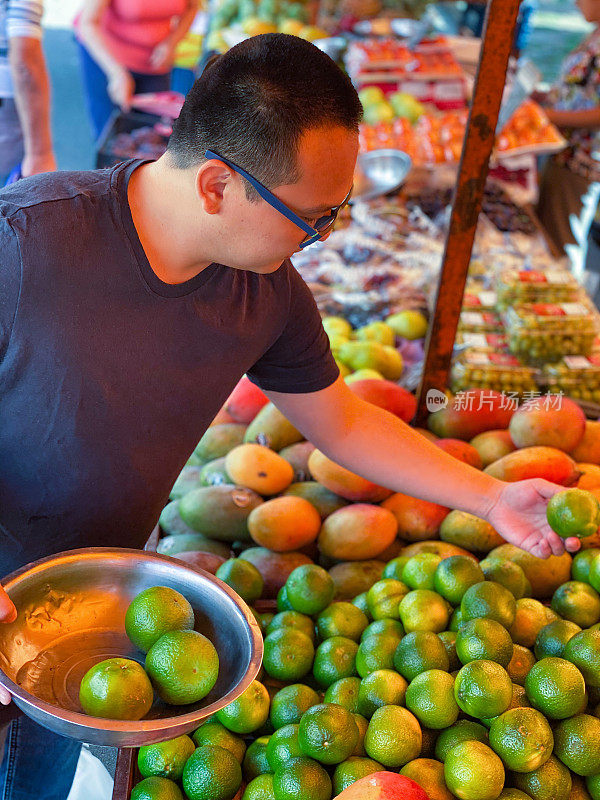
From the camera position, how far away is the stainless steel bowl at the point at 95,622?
1252 mm

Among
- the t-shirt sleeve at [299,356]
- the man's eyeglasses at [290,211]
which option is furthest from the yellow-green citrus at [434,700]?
the man's eyeglasses at [290,211]

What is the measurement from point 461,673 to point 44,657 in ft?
2.56

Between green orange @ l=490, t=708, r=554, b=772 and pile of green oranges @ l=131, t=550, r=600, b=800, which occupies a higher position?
green orange @ l=490, t=708, r=554, b=772

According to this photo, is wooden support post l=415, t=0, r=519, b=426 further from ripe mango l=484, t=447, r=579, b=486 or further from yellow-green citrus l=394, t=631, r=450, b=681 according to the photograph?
yellow-green citrus l=394, t=631, r=450, b=681

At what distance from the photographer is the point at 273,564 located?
85.2 inches

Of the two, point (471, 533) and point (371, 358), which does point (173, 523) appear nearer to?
point (471, 533)

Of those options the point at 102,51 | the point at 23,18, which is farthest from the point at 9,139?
the point at 102,51

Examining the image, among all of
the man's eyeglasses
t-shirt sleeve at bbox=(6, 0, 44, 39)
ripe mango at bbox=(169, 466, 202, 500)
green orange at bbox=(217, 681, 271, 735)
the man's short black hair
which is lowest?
ripe mango at bbox=(169, 466, 202, 500)

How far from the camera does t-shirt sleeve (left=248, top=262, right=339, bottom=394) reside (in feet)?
5.57

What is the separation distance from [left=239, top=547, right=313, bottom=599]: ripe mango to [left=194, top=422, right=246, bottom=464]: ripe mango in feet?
1.75

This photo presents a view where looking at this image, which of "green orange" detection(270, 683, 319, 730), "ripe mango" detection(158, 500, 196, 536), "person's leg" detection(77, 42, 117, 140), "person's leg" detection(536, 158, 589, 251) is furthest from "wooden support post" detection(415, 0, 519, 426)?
"person's leg" detection(77, 42, 117, 140)

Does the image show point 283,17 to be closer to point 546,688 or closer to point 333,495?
point 333,495

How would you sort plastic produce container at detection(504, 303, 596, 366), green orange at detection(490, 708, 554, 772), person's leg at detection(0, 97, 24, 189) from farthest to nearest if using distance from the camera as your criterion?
1. person's leg at detection(0, 97, 24, 189)
2. plastic produce container at detection(504, 303, 596, 366)
3. green orange at detection(490, 708, 554, 772)
